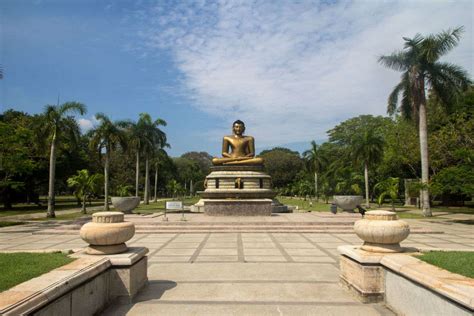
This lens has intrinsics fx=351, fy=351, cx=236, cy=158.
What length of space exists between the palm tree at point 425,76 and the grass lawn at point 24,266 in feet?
68.8

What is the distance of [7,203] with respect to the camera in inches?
1241

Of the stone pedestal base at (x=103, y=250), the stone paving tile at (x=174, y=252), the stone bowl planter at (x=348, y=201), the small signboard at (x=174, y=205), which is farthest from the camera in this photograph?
the stone bowl planter at (x=348, y=201)

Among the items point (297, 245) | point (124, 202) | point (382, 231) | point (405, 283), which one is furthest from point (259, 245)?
point (124, 202)

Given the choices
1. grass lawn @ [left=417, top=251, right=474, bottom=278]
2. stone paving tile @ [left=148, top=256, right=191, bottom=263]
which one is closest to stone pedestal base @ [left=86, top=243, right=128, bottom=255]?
stone paving tile @ [left=148, top=256, right=191, bottom=263]

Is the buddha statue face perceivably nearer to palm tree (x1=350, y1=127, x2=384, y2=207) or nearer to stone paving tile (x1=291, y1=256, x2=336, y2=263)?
palm tree (x1=350, y1=127, x2=384, y2=207)

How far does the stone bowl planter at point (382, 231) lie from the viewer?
521cm

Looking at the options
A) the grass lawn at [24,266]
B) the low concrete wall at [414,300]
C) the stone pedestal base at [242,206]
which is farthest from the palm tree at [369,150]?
the grass lawn at [24,266]

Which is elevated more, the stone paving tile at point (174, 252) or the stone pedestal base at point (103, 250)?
the stone pedestal base at point (103, 250)

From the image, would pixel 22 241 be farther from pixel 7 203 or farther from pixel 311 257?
pixel 7 203

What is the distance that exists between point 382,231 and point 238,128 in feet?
63.7

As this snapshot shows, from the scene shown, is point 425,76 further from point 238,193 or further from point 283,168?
point 283,168

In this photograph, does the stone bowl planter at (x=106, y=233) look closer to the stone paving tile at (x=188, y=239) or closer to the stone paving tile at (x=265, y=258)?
the stone paving tile at (x=265, y=258)

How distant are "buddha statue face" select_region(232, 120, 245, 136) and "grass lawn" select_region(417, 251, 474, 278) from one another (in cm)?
1931

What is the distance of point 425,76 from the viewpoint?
2223 cm
